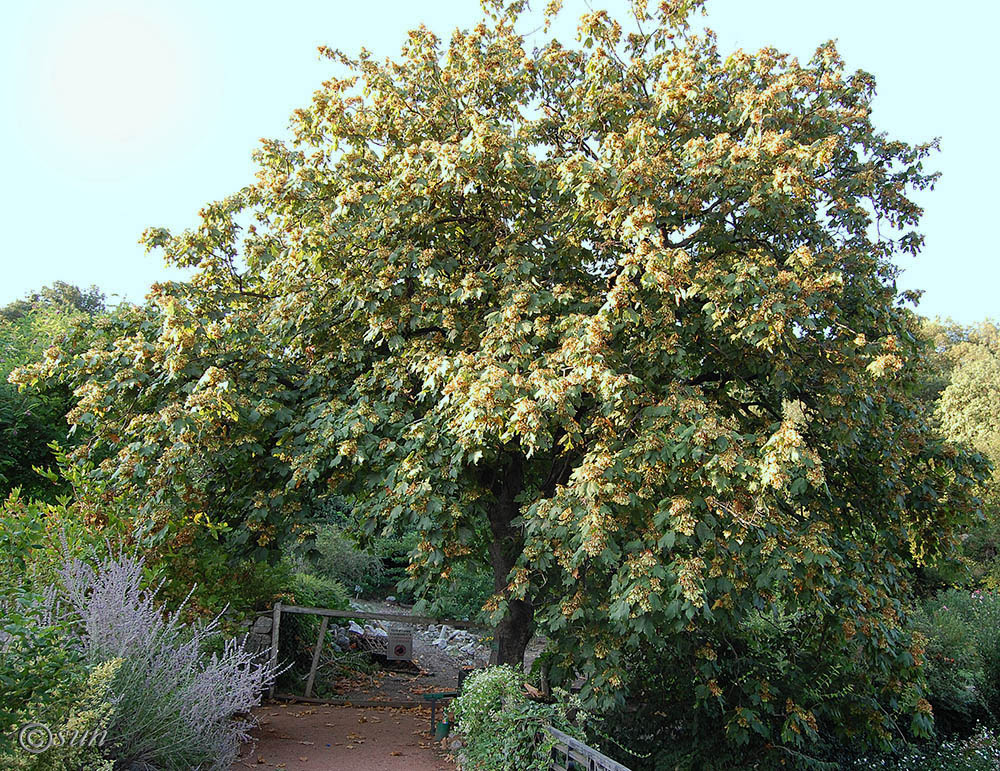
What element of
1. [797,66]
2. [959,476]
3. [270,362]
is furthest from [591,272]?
[959,476]

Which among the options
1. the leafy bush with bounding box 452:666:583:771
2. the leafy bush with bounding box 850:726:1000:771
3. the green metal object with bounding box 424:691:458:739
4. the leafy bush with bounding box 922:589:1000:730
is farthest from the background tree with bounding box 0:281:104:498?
the leafy bush with bounding box 922:589:1000:730

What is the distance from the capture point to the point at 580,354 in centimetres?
500

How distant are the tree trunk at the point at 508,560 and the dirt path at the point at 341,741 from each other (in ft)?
3.67

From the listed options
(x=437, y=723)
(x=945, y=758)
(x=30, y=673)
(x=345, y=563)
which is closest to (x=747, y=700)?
(x=945, y=758)

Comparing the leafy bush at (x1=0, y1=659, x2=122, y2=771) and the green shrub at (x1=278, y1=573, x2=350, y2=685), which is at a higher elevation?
the leafy bush at (x1=0, y1=659, x2=122, y2=771)

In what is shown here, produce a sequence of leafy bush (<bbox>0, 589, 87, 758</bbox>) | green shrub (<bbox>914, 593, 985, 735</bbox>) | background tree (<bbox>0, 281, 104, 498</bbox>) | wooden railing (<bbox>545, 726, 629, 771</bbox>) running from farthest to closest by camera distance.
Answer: background tree (<bbox>0, 281, 104, 498</bbox>) < green shrub (<bbox>914, 593, 985, 735</bbox>) < wooden railing (<bbox>545, 726, 629, 771</bbox>) < leafy bush (<bbox>0, 589, 87, 758</bbox>)

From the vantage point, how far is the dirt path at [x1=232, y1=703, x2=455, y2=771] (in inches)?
250

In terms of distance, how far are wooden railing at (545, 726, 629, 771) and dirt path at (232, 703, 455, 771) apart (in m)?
1.66

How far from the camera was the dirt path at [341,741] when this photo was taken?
6344 mm

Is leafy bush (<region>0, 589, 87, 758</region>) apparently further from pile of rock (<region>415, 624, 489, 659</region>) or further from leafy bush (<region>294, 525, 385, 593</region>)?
leafy bush (<region>294, 525, 385, 593</region>)

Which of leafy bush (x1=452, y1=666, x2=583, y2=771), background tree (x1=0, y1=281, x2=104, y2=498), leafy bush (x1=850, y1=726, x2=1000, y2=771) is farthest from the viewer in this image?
background tree (x1=0, y1=281, x2=104, y2=498)

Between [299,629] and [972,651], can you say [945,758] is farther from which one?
[299,629]

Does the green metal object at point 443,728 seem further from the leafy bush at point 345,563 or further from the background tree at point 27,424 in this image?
the leafy bush at point 345,563

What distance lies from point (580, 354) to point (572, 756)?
2.69 meters
